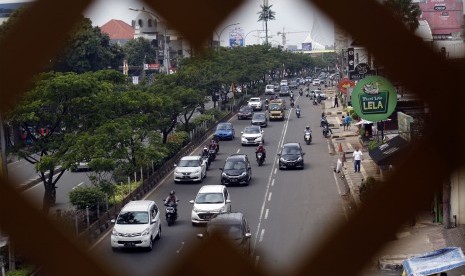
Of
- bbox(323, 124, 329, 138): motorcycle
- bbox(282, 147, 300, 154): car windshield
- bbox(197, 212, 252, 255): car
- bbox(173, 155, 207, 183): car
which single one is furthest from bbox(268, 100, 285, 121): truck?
bbox(197, 212, 252, 255): car

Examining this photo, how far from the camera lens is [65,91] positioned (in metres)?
8.74

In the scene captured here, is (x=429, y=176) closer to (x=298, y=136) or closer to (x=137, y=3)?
(x=137, y=3)

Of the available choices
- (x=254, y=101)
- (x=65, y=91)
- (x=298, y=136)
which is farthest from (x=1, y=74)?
(x=254, y=101)

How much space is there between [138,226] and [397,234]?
815cm

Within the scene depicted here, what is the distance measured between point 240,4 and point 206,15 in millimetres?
41

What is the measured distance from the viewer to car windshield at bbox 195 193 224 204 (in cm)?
1020

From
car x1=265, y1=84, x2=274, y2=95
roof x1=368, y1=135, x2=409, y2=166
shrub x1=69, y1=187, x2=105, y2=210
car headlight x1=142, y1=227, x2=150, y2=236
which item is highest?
roof x1=368, y1=135, x2=409, y2=166

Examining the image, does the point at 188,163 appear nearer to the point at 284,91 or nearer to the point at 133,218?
Answer: the point at 133,218

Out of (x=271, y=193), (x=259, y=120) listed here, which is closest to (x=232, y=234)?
(x=271, y=193)

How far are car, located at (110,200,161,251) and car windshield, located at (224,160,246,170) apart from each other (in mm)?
4187

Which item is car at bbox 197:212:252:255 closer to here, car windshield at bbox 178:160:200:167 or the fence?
the fence

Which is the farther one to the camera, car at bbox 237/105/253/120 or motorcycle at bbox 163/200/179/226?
car at bbox 237/105/253/120

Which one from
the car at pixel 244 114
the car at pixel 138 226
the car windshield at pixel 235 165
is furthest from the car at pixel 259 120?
the car at pixel 138 226

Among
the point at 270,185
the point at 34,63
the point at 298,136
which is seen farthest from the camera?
the point at 298,136
